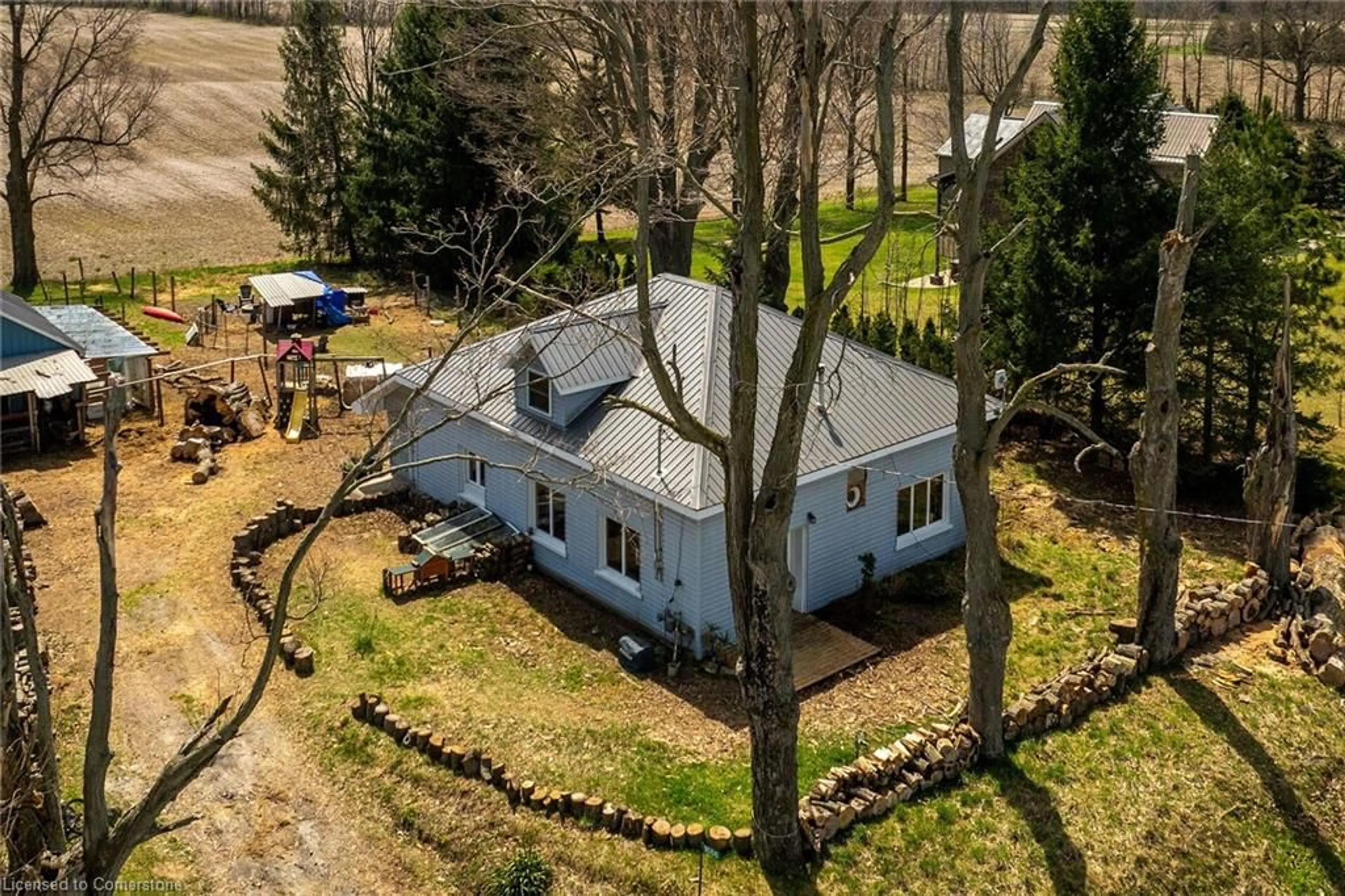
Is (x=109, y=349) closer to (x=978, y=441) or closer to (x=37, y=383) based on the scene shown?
(x=37, y=383)

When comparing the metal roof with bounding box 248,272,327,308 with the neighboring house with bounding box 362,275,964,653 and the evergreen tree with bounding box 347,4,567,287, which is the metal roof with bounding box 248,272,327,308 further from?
the neighboring house with bounding box 362,275,964,653

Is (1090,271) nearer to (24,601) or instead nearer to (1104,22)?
(1104,22)

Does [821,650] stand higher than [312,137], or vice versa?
[312,137]

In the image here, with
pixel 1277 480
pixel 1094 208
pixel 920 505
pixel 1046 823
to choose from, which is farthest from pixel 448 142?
pixel 1046 823

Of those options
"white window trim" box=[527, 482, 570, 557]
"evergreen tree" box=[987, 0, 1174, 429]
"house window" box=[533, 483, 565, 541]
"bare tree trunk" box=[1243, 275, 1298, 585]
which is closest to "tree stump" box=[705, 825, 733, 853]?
"white window trim" box=[527, 482, 570, 557]

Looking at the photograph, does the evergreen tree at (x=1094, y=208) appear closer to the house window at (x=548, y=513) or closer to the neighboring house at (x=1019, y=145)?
the house window at (x=548, y=513)

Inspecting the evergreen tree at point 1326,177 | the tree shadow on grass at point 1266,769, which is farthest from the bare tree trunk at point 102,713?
the evergreen tree at point 1326,177

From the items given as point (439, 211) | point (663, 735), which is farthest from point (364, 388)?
point (663, 735)
